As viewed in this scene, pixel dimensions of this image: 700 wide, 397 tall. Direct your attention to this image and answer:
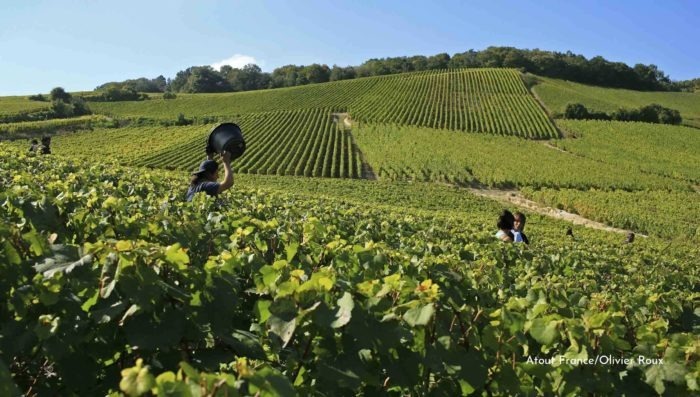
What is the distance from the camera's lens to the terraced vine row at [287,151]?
43312mm

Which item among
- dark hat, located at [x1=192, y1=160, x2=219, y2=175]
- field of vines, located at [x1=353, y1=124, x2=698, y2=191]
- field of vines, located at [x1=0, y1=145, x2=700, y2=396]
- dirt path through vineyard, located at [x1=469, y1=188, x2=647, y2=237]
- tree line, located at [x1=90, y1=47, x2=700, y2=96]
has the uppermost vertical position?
tree line, located at [x1=90, y1=47, x2=700, y2=96]

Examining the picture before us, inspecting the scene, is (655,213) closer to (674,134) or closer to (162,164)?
(162,164)

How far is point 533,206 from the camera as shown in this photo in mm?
36344

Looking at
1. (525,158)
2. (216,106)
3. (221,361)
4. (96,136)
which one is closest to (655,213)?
(525,158)

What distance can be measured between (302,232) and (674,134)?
79865 millimetres

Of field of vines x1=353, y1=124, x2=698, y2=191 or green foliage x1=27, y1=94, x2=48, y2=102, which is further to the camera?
green foliage x1=27, y1=94, x2=48, y2=102

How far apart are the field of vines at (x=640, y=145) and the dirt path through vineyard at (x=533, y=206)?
20100 millimetres

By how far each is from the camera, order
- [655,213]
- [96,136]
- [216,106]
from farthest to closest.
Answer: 1. [216,106]
2. [96,136]
3. [655,213]

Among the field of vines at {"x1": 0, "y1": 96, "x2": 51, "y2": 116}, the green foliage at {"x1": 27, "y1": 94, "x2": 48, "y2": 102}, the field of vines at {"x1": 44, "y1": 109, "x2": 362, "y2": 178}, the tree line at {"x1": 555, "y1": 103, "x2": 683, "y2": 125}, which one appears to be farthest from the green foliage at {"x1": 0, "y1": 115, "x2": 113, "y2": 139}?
the tree line at {"x1": 555, "y1": 103, "x2": 683, "y2": 125}

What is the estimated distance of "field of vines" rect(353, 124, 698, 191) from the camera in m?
42.7

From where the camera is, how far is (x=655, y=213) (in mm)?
33469

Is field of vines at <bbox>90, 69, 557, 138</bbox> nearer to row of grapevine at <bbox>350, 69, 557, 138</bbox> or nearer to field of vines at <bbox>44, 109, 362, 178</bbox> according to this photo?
row of grapevine at <bbox>350, 69, 557, 138</bbox>

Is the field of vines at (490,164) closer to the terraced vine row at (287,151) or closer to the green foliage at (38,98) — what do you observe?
the terraced vine row at (287,151)

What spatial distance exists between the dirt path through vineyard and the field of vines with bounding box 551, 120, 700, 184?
2010 cm
